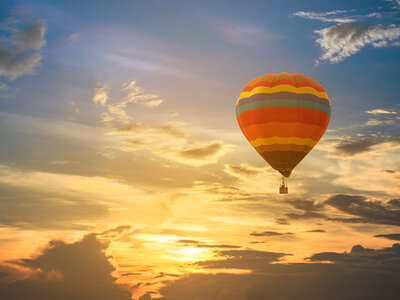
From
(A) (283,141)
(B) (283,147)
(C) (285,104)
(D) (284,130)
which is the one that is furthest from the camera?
(B) (283,147)

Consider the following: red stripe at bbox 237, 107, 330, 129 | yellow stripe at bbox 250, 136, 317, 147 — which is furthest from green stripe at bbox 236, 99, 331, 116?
yellow stripe at bbox 250, 136, 317, 147

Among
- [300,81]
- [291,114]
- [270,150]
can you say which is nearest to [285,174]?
[270,150]

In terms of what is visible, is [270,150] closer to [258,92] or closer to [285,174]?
[285,174]

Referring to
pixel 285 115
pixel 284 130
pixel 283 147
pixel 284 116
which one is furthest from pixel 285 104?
pixel 283 147

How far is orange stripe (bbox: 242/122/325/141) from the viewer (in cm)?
6097

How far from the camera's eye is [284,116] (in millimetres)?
60719

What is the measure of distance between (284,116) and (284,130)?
173cm

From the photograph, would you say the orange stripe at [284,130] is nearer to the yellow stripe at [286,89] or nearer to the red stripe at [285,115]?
the red stripe at [285,115]

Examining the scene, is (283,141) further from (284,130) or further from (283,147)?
(284,130)

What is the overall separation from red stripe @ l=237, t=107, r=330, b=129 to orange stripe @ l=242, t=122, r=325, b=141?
495 mm

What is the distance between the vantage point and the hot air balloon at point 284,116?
60812 millimetres

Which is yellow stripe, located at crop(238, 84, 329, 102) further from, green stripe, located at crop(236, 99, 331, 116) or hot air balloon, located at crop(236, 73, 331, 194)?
green stripe, located at crop(236, 99, 331, 116)

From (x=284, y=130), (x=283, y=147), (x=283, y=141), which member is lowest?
(x=283, y=147)

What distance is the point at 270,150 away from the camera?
6225cm
